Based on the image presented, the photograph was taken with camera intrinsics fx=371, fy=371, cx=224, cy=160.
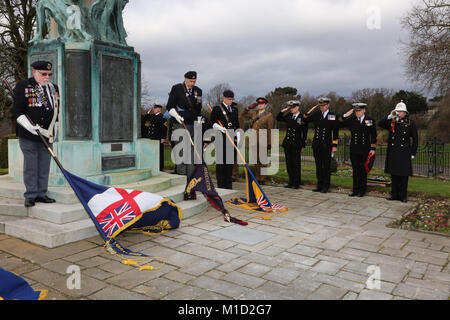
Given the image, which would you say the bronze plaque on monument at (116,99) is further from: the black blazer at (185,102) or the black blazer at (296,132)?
the black blazer at (296,132)

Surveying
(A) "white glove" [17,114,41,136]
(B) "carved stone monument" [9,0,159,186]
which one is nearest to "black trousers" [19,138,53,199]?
(A) "white glove" [17,114,41,136]

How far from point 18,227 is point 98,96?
2519 millimetres

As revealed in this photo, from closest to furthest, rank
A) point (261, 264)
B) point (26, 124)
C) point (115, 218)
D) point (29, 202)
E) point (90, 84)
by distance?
1. point (261, 264)
2. point (115, 218)
3. point (26, 124)
4. point (29, 202)
5. point (90, 84)

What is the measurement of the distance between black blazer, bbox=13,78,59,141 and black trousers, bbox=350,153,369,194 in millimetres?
6049

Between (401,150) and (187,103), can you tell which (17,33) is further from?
(401,150)

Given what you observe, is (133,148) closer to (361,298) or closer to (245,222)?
(245,222)

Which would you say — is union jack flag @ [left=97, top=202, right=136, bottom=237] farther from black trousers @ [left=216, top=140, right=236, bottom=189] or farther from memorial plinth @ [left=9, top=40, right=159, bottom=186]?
black trousers @ [left=216, top=140, right=236, bottom=189]

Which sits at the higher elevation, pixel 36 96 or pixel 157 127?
pixel 36 96

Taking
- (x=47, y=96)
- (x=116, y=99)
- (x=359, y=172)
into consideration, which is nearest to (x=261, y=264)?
(x=47, y=96)

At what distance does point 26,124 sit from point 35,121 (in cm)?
20

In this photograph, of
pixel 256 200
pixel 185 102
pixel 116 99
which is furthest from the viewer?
pixel 185 102

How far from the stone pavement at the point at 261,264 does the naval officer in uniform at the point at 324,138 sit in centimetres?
280

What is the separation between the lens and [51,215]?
4.88 metres

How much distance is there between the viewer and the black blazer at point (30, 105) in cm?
492
